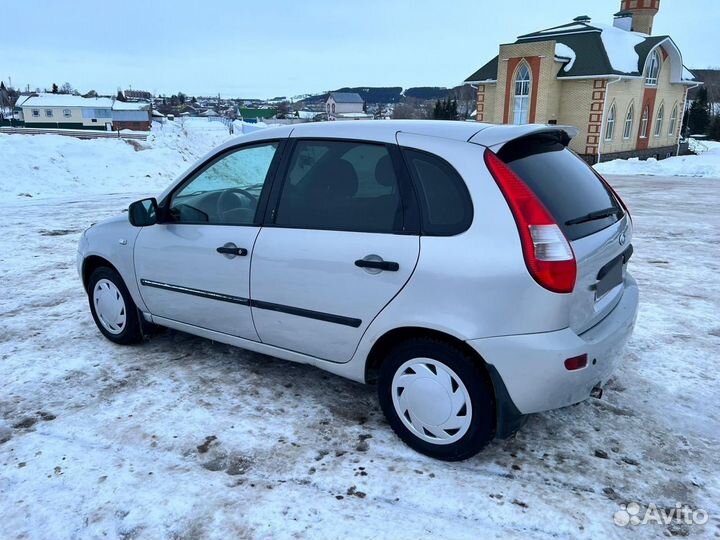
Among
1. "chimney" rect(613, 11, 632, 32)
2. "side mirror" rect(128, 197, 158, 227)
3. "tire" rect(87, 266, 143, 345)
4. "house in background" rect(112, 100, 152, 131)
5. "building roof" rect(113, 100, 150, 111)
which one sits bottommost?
"tire" rect(87, 266, 143, 345)

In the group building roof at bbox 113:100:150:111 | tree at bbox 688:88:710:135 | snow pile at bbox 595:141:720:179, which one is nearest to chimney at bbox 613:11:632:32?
snow pile at bbox 595:141:720:179

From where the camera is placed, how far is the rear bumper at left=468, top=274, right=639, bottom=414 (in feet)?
8.59

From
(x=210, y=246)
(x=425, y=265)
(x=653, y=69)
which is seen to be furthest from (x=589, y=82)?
(x=425, y=265)

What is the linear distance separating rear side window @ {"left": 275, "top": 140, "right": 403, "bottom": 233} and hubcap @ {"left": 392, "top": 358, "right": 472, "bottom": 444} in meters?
0.77

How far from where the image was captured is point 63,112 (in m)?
89.1

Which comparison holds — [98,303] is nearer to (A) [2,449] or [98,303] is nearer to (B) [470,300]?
(A) [2,449]

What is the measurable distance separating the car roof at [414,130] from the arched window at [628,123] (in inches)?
1285

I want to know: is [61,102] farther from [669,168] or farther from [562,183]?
[562,183]

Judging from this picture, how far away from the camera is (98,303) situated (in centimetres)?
458

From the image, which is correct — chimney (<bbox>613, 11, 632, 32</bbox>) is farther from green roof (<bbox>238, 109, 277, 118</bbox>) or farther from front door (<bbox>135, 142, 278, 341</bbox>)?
green roof (<bbox>238, 109, 277, 118</bbox>)

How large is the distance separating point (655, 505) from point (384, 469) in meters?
1.32

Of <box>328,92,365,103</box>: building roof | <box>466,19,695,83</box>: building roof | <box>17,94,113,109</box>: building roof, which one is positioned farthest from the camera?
<box>17,94,113,109</box>: building roof

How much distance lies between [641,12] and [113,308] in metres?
40.8

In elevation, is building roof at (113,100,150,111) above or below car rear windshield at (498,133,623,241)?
above
